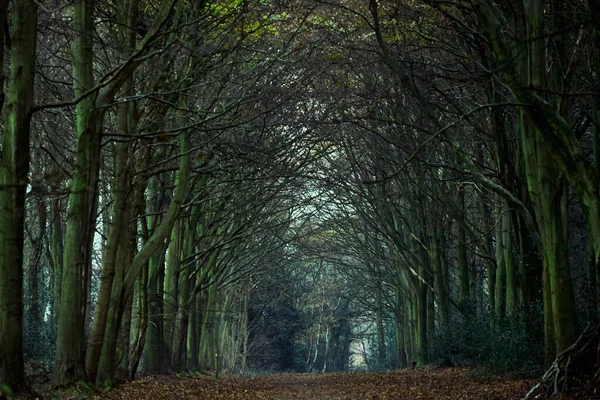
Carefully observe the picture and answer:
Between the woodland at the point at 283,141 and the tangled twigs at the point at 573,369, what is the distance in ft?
0.10

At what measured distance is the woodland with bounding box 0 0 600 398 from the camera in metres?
9.86

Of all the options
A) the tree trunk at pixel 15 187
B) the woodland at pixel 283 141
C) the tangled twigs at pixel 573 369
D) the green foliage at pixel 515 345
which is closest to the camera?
the tree trunk at pixel 15 187

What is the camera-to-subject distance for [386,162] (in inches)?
911

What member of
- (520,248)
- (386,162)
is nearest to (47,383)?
(520,248)

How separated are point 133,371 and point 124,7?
A: 29.0 ft

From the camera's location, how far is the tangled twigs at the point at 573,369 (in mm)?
9586

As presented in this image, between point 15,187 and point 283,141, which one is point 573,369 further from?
point 283,141

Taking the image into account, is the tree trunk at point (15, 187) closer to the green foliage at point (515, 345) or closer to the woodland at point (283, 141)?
the woodland at point (283, 141)

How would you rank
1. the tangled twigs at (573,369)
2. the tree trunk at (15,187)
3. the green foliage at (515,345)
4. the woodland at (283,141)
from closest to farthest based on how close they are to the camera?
1. the tree trunk at (15,187)
2. the tangled twigs at (573,369)
3. the woodland at (283,141)
4. the green foliage at (515,345)

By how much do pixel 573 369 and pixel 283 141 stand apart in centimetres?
1465

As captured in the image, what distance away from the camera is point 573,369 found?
387 inches

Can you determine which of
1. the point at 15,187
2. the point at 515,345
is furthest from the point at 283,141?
the point at 15,187

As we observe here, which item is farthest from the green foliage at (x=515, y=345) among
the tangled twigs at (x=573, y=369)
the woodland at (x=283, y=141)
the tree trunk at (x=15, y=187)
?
the tree trunk at (x=15, y=187)

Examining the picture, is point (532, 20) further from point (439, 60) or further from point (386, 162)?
point (386, 162)
